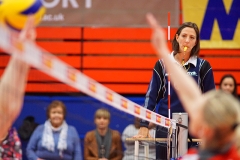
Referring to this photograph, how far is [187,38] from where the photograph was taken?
5.83 meters

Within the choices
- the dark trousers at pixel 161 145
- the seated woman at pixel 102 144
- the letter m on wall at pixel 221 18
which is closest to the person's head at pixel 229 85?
the letter m on wall at pixel 221 18

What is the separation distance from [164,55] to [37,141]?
432cm

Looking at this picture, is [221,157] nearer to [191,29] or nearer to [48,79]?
[48,79]

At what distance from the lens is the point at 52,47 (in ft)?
35.8

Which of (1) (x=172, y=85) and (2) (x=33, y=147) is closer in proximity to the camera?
(1) (x=172, y=85)

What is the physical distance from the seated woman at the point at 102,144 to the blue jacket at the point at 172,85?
1.56 feet

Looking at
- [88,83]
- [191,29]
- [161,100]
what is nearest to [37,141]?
[161,100]

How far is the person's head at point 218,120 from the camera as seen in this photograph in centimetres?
259

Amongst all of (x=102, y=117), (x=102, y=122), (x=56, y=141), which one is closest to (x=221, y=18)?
(x=56, y=141)

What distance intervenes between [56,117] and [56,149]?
0.79 meters

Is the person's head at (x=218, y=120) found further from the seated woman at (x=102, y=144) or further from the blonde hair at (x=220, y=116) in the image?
the seated woman at (x=102, y=144)

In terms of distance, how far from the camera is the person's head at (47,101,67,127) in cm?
668

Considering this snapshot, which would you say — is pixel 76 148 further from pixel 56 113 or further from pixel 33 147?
pixel 33 147

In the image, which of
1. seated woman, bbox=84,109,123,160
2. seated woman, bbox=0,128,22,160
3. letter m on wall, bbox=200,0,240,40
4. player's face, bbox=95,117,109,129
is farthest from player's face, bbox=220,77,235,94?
seated woman, bbox=0,128,22,160
